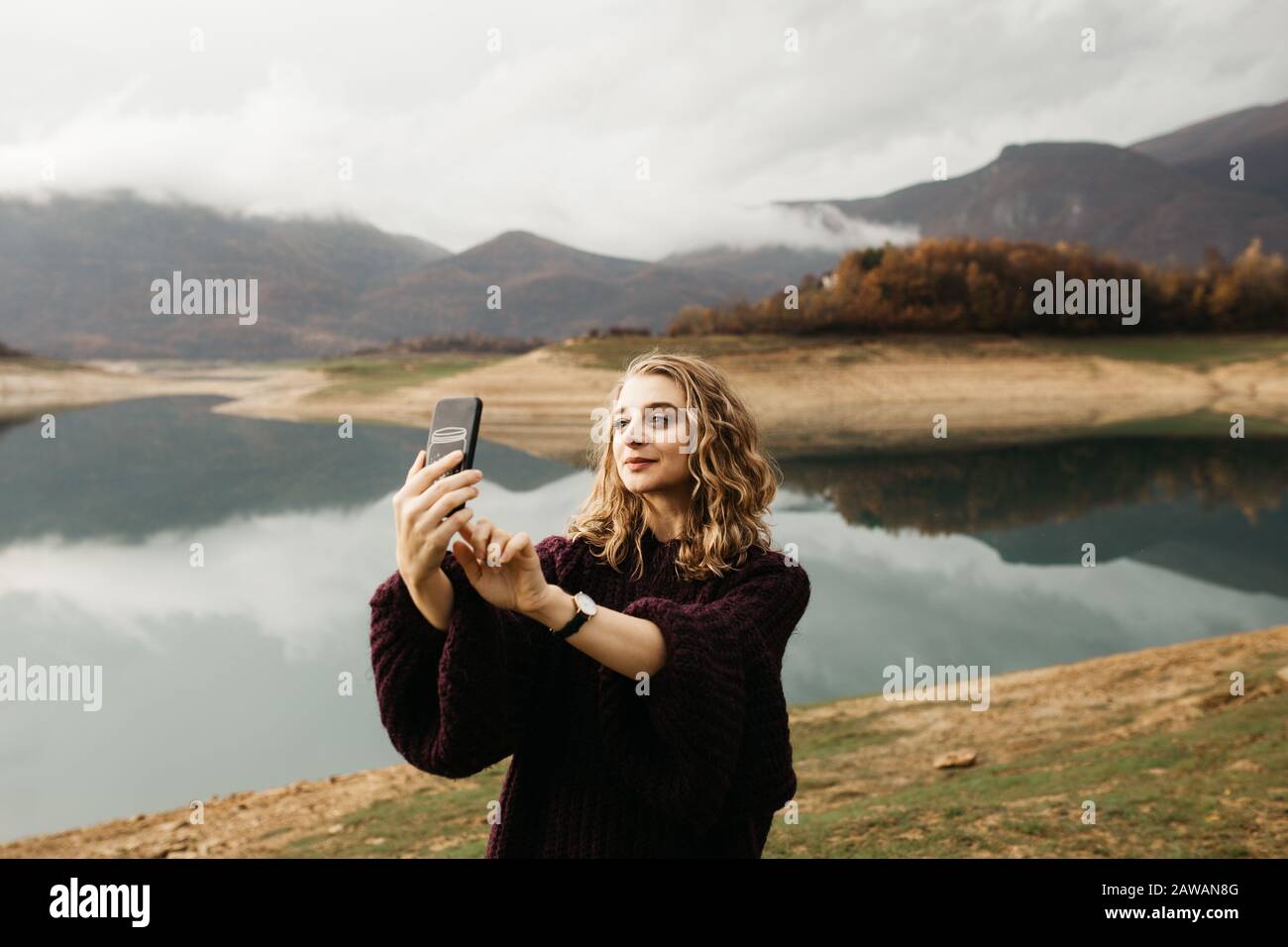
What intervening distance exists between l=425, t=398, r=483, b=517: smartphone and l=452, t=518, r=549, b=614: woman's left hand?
0.10m

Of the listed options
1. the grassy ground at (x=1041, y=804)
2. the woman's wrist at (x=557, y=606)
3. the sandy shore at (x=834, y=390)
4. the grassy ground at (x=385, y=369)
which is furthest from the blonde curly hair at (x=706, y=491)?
the grassy ground at (x=385, y=369)

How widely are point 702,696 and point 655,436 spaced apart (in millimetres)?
433

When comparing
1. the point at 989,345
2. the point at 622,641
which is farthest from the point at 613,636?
the point at 989,345

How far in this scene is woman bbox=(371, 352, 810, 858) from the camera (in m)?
1.33

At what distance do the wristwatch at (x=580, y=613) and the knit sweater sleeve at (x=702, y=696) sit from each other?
12 cm

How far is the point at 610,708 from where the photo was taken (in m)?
1.47

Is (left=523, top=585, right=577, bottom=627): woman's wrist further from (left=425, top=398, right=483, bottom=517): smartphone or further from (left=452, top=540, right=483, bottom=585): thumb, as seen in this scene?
(left=425, top=398, right=483, bottom=517): smartphone

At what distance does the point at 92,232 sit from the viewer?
43.3m

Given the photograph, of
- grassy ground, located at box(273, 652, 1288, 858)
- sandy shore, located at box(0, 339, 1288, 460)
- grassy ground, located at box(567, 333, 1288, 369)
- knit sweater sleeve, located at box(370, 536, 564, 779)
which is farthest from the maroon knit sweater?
grassy ground, located at box(567, 333, 1288, 369)

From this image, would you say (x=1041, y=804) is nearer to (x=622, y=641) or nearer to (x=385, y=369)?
(x=622, y=641)

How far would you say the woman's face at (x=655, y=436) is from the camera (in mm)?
1568

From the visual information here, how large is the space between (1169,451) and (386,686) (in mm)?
30237

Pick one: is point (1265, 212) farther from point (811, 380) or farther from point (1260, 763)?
point (1260, 763)

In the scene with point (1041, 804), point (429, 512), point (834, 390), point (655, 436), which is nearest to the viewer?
point (429, 512)
